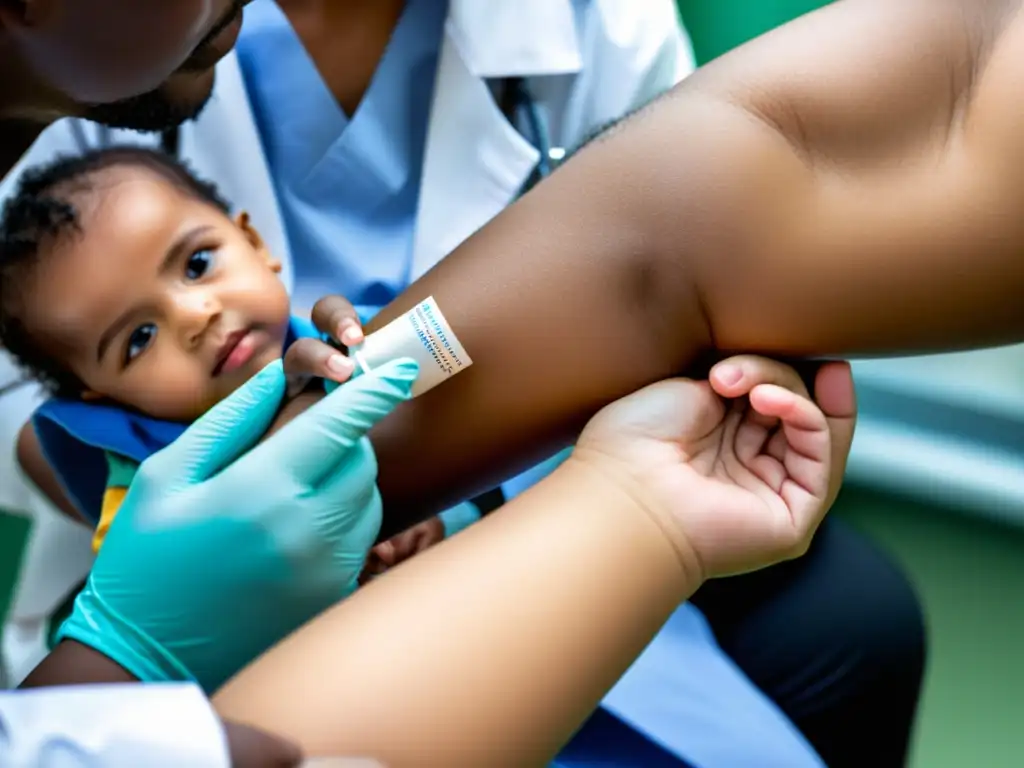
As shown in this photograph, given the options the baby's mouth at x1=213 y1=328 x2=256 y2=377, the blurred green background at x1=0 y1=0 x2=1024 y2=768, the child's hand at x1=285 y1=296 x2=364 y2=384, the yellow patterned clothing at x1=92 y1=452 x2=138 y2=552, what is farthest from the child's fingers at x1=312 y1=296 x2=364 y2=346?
the blurred green background at x1=0 y1=0 x2=1024 y2=768

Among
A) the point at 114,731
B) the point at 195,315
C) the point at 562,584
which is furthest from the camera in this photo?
the point at 195,315

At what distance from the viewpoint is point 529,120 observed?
0.97m

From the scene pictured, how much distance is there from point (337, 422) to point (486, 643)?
0.60 feet

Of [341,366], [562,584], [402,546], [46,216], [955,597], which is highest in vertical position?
[46,216]

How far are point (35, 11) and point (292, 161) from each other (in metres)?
0.46

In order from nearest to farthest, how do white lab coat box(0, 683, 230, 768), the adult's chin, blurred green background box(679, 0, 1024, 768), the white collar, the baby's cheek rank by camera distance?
1. white lab coat box(0, 683, 230, 768)
2. the adult's chin
3. the baby's cheek
4. the white collar
5. blurred green background box(679, 0, 1024, 768)

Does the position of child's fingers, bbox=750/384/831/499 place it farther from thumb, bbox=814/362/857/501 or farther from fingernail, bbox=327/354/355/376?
fingernail, bbox=327/354/355/376

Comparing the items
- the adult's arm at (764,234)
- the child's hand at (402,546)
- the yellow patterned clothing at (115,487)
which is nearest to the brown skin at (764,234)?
the adult's arm at (764,234)

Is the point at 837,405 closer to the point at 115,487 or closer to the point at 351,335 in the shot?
the point at 351,335

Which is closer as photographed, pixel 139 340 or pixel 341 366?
pixel 341 366

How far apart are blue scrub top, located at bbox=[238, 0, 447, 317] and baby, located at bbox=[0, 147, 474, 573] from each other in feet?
0.43

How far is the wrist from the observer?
564 mm

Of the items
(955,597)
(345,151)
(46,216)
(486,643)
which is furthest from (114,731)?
(955,597)

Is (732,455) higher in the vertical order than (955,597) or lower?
higher
